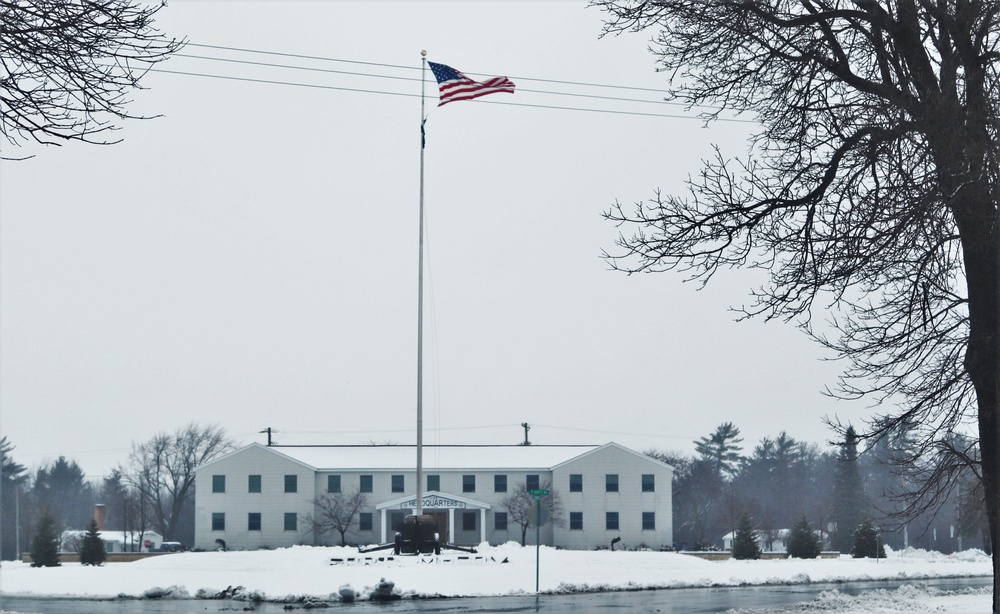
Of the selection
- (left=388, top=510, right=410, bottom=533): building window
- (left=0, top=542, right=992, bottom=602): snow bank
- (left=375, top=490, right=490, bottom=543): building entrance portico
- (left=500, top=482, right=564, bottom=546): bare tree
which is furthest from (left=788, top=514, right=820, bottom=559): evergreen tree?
(left=388, top=510, right=410, bottom=533): building window

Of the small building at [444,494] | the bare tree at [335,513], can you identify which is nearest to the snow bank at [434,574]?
the bare tree at [335,513]

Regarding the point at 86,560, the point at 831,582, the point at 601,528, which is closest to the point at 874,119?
the point at 831,582

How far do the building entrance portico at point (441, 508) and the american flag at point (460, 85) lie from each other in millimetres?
36519

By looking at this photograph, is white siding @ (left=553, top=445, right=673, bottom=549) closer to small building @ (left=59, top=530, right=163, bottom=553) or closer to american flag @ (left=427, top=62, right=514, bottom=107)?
small building @ (left=59, top=530, right=163, bottom=553)

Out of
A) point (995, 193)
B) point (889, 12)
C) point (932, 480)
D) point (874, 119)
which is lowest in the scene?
point (932, 480)

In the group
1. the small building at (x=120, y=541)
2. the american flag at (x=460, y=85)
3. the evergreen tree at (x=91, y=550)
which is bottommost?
the small building at (x=120, y=541)

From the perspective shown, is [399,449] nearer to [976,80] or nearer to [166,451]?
[166,451]

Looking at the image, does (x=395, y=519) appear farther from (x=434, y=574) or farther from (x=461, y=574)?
(x=434, y=574)

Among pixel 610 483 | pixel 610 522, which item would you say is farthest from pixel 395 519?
pixel 610 483

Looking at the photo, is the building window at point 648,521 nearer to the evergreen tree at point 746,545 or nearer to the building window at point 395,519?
the building window at point 395,519

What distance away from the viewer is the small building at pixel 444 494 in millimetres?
69938

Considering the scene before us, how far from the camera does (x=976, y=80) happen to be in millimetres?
11953

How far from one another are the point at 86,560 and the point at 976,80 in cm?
4721

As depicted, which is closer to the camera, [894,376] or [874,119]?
[874,119]
